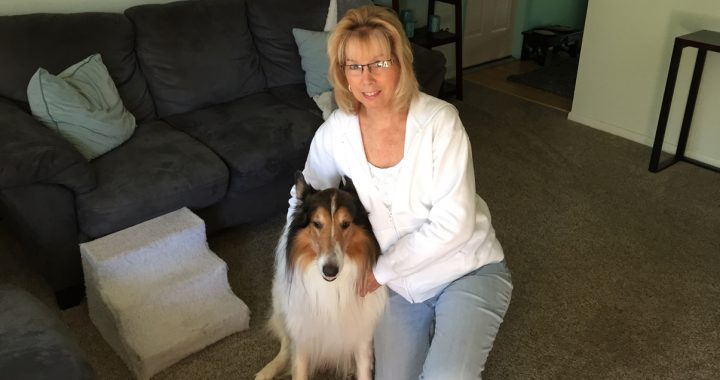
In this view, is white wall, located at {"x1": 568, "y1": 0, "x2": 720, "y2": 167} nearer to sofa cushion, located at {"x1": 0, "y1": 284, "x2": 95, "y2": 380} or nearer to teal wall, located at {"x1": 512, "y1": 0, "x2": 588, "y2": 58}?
teal wall, located at {"x1": 512, "y1": 0, "x2": 588, "y2": 58}

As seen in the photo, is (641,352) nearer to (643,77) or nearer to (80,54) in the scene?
(643,77)

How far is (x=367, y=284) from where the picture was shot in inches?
65.7

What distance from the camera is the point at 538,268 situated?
246 centimetres

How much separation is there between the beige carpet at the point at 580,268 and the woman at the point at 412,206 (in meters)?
0.43

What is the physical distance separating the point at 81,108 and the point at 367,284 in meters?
1.40

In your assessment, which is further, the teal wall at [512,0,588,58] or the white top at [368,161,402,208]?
the teal wall at [512,0,588,58]

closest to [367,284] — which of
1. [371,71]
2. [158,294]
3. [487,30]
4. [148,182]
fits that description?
[371,71]

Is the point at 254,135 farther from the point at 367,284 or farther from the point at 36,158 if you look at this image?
the point at 367,284

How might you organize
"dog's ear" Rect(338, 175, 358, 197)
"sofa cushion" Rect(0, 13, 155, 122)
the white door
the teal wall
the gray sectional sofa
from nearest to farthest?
"dog's ear" Rect(338, 175, 358, 197) → the gray sectional sofa → "sofa cushion" Rect(0, 13, 155, 122) → the white door → the teal wall

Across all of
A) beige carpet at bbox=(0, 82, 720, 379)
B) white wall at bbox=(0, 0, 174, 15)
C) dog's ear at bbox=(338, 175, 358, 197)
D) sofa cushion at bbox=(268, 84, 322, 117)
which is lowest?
beige carpet at bbox=(0, 82, 720, 379)

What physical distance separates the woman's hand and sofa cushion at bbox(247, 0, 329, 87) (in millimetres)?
1729

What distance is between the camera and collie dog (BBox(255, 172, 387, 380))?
1535mm

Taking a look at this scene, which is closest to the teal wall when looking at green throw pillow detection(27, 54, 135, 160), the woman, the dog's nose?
green throw pillow detection(27, 54, 135, 160)

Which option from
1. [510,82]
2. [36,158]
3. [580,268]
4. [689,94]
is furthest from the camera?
[510,82]
